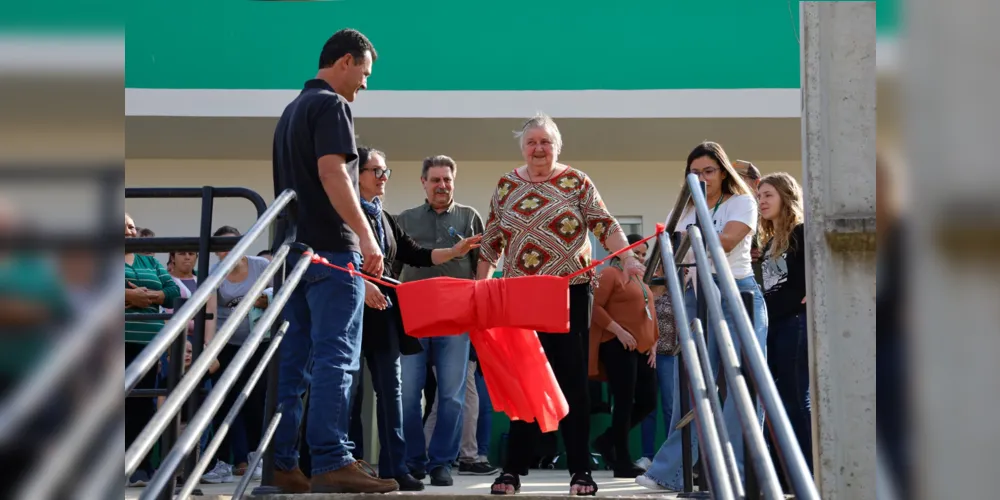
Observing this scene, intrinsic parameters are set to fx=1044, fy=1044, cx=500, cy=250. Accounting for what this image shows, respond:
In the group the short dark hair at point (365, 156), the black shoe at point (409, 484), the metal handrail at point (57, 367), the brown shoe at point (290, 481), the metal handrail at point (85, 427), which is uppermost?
the short dark hair at point (365, 156)

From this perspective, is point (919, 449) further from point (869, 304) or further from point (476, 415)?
point (476, 415)

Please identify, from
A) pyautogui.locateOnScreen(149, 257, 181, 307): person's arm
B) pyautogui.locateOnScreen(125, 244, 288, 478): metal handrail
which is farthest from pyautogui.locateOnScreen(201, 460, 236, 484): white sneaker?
pyautogui.locateOnScreen(125, 244, 288, 478): metal handrail

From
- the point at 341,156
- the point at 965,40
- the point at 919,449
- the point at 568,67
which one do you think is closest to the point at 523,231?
the point at 341,156

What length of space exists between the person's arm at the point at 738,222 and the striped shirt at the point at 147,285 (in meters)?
2.67

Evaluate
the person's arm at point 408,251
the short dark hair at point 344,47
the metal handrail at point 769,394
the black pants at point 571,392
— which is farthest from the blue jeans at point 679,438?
the short dark hair at point 344,47

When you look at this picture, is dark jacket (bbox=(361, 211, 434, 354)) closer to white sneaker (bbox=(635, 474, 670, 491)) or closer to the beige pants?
the beige pants

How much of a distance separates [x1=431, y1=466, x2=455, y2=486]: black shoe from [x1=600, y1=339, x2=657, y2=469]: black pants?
1174mm

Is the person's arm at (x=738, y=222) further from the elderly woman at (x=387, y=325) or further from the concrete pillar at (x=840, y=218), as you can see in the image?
Result: the elderly woman at (x=387, y=325)

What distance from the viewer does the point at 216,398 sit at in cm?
300

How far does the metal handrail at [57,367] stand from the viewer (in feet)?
2.78

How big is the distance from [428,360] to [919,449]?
5.00 metres

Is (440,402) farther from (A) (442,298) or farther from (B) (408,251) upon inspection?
(A) (442,298)

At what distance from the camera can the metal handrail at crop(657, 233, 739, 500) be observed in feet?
9.25

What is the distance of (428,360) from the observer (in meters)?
6.37
